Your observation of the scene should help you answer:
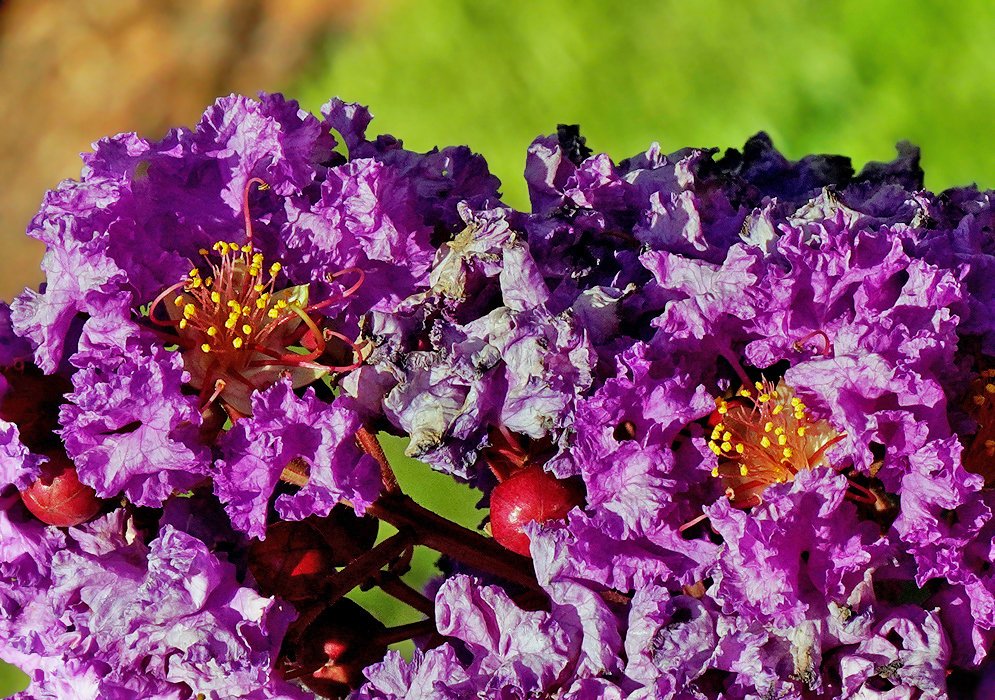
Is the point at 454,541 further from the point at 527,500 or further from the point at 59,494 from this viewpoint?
the point at 59,494

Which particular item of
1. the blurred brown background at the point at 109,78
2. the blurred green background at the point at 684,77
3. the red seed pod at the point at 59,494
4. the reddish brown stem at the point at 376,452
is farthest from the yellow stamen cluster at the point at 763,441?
the blurred brown background at the point at 109,78

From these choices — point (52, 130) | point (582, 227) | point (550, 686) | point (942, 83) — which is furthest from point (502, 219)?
point (52, 130)

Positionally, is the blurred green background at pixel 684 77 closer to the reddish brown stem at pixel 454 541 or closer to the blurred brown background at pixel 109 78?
the blurred brown background at pixel 109 78

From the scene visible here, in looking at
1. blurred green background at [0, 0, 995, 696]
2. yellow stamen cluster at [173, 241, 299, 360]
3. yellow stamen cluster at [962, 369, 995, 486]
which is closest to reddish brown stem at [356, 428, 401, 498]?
yellow stamen cluster at [173, 241, 299, 360]

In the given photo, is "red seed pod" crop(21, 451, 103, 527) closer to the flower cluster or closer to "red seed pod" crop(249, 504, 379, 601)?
the flower cluster

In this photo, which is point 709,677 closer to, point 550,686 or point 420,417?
point 550,686

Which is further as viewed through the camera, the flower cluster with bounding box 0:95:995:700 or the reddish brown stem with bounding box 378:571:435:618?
the reddish brown stem with bounding box 378:571:435:618

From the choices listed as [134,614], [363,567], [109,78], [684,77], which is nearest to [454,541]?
[363,567]
